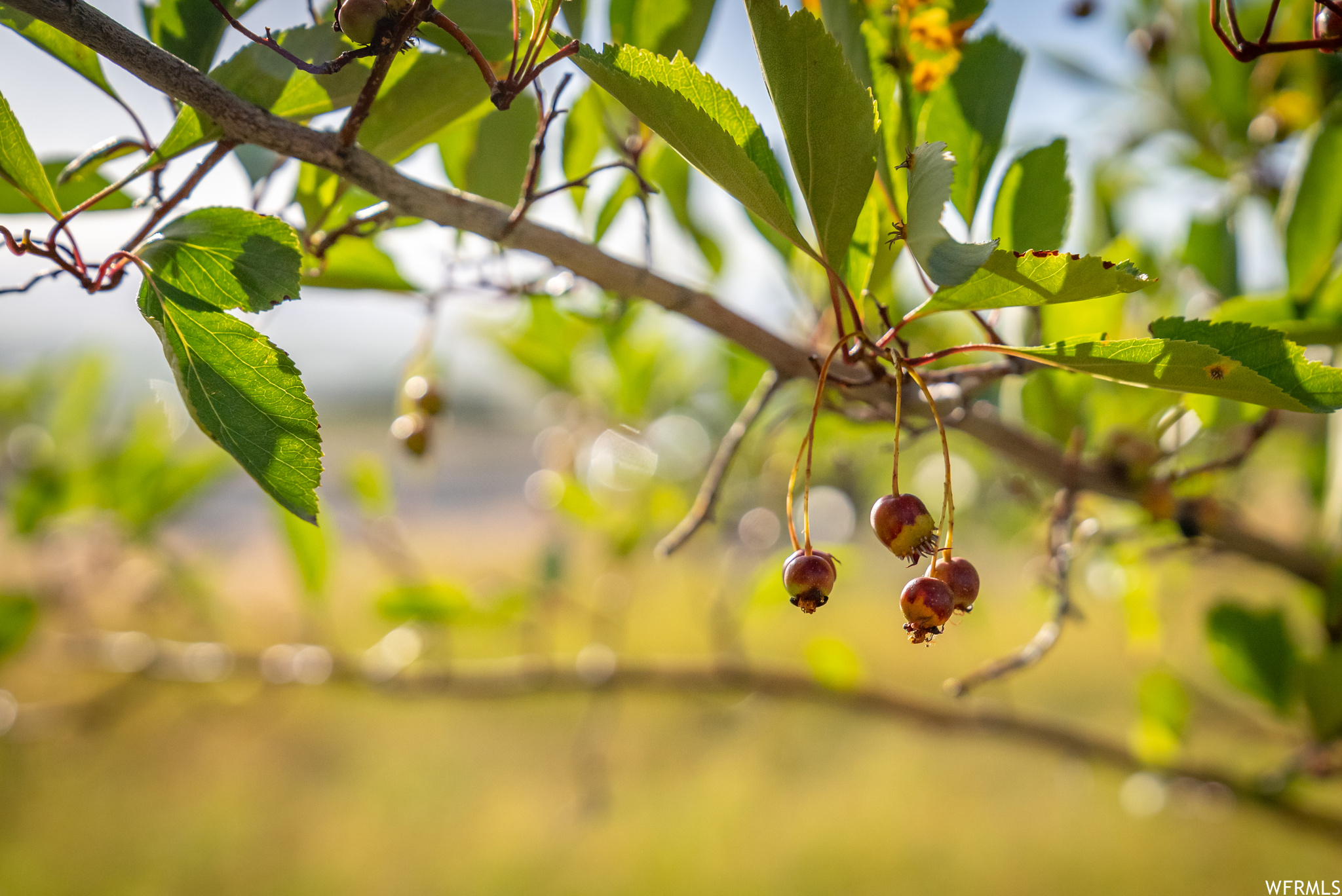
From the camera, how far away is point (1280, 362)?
202 mm

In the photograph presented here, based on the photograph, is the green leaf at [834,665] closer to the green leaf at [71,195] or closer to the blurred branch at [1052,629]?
the blurred branch at [1052,629]

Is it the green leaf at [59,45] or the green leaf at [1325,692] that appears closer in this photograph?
the green leaf at [59,45]

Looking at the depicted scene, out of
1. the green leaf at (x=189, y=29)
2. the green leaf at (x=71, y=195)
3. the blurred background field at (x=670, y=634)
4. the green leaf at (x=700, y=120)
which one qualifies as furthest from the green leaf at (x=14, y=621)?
the green leaf at (x=700, y=120)

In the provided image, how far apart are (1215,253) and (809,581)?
1.16 ft

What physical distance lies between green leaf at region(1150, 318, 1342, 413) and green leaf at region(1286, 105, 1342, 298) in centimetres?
19

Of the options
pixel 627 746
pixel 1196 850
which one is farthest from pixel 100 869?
pixel 1196 850

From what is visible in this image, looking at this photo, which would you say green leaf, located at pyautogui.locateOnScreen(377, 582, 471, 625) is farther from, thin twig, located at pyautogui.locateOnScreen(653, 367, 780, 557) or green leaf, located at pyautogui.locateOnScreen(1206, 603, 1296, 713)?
green leaf, located at pyautogui.locateOnScreen(1206, 603, 1296, 713)

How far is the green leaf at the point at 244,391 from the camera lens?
0.62 feet

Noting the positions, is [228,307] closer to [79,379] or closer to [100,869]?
[79,379]

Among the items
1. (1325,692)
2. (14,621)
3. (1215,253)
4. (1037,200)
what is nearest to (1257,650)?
(1325,692)

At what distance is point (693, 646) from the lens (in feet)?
3.98

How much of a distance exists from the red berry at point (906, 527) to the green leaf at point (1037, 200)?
12 centimetres

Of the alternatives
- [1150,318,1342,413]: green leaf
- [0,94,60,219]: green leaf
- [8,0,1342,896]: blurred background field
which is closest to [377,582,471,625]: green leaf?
[8,0,1342,896]: blurred background field

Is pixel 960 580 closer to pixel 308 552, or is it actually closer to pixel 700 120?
pixel 700 120
